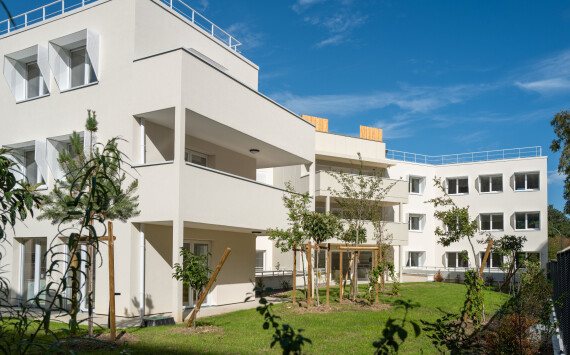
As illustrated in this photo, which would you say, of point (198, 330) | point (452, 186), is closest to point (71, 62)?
point (198, 330)

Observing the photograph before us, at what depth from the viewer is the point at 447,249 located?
39.8m

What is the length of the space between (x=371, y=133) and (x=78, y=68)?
24236mm

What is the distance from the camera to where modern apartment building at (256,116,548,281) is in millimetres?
34000

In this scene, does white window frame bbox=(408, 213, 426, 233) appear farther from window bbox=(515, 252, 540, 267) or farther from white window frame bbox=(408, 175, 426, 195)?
window bbox=(515, 252, 540, 267)

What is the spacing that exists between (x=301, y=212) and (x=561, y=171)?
749 inches

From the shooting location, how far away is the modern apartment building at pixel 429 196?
34000 mm

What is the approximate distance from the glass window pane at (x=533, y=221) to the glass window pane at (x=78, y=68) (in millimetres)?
32915

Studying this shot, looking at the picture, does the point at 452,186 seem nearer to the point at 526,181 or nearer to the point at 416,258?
the point at 526,181

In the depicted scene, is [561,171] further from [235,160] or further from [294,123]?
[235,160]

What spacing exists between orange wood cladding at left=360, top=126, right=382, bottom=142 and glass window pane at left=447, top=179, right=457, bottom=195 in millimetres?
7785

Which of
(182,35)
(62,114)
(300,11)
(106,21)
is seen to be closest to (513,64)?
(300,11)

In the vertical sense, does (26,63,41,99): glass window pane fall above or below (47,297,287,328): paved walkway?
above

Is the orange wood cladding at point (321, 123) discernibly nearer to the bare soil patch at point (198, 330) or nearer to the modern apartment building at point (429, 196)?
the modern apartment building at point (429, 196)

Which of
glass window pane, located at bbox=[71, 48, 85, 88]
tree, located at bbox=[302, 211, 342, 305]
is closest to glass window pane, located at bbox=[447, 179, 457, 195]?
tree, located at bbox=[302, 211, 342, 305]
